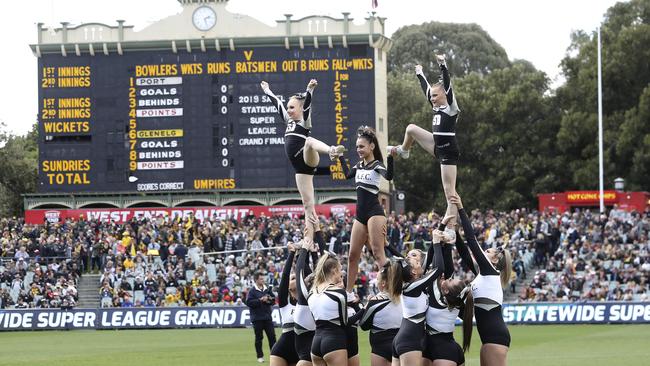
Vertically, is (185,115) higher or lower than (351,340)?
higher

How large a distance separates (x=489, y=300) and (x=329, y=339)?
1.83m

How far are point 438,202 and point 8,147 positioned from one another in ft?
73.2

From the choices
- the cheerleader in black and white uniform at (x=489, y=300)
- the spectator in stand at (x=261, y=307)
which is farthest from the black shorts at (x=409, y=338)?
the spectator in stand at (x=261, y=307)

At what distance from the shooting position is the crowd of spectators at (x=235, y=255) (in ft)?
122

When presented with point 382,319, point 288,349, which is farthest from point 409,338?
point 288,349

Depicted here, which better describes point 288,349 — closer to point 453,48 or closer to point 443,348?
point 443,348

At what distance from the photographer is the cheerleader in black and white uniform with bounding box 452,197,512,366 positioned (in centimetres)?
1306

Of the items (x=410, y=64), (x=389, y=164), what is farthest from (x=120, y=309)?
(x=410, y=64)

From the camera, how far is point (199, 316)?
36.8 m

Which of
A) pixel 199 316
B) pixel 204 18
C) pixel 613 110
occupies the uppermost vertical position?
pixel 204 18

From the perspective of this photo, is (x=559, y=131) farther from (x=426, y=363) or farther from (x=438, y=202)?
(x=426, y=363)

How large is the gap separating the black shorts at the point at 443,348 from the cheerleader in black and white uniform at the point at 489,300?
39 centimetres

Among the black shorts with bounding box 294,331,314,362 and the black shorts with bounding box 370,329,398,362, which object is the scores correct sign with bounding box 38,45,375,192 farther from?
the black shorts with bounding box 370,329,398,362

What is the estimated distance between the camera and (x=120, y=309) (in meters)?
37.1
